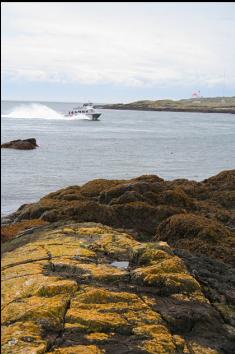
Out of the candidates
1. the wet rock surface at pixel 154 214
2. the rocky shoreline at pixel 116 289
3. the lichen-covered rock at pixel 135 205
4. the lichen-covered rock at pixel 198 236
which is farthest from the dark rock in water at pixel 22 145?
the lichen-covered rock at pixel 198 236

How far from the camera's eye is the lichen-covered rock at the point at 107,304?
7.58 meters

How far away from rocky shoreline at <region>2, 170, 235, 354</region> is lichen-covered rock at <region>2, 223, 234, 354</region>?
0.06 feet

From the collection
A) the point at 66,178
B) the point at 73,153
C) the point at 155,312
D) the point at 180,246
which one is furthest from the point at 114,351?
the point at 73,153

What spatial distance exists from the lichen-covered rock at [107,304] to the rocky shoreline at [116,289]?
0.06 ft

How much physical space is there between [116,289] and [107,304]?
28.0 inches

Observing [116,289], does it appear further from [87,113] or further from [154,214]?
[87,113]

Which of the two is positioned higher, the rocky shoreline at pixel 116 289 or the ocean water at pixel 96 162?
the rocky shoreline at pixel 116 289

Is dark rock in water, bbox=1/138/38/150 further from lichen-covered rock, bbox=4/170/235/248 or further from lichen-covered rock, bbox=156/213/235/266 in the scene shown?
lichen-covered rock, bbox=156/213/235/266

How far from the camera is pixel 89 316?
8.12m

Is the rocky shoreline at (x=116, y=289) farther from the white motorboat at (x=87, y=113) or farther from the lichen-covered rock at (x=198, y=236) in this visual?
the white motorboat at (x=87, y=113)

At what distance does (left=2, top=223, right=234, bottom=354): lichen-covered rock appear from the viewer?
24.9ft

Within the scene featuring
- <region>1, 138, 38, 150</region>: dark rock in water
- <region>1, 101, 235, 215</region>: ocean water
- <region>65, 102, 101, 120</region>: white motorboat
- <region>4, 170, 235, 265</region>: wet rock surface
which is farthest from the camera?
<region>65, 102, 101, 120</region>: white motorboat

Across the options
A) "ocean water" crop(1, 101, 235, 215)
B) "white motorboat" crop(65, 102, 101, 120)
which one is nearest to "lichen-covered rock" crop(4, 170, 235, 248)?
"ocean water" crop(1, 101, 235, 215)

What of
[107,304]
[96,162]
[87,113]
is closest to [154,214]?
[107,304]
